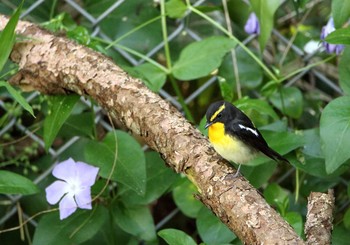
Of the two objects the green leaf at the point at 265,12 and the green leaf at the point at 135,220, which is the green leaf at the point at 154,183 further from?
the green leaf at the point at 265,12

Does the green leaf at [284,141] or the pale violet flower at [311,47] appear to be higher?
the green leaf at [284,141]

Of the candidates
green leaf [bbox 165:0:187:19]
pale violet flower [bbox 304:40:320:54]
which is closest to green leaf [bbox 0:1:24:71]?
green leaf [bbox 165:0:187:19]

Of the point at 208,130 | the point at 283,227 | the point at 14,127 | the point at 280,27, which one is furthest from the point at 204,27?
the point at 283,227

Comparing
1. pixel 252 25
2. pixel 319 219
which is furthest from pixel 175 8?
pixel 319 219

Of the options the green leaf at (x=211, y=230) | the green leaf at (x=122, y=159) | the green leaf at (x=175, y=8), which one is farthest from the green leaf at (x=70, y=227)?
the green leaf at (x=175, y=8)

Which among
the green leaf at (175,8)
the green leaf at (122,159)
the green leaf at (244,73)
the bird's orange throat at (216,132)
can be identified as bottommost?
the green leaf at (244,73)

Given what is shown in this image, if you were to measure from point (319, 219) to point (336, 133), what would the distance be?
0.32 metres

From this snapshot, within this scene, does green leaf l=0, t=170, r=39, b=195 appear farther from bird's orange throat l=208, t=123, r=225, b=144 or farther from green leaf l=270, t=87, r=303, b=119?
green leaf l=270, t=87, r=303, b=119

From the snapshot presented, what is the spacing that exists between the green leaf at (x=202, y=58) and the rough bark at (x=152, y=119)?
12.4 inches

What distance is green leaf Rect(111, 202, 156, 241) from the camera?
2322 mm

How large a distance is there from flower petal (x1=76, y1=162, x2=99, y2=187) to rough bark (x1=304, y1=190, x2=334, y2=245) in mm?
685

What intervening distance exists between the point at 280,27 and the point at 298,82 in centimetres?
29

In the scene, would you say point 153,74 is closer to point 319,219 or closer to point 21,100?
point 21,100

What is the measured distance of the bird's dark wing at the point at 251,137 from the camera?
2061 millimetres
